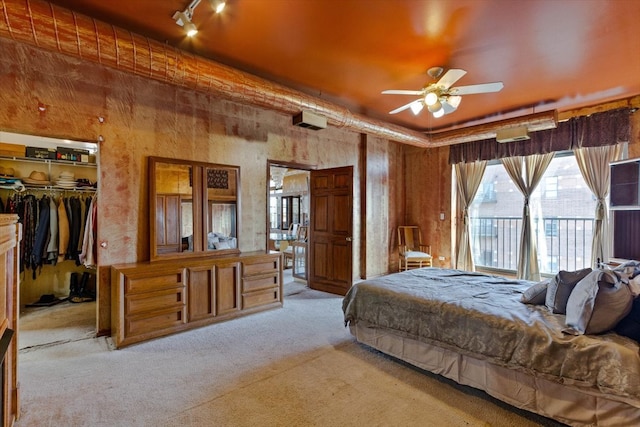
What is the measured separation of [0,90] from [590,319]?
4.85 m

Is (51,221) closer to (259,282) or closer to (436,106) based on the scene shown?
(259,282)

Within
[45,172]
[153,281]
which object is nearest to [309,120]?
[153,281]

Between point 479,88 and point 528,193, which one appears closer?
point 479,88

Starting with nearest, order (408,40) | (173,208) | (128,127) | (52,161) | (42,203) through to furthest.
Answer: (408,40), (128,127), (173,208), (42,203), (52,161)

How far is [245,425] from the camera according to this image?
1931 millimetres

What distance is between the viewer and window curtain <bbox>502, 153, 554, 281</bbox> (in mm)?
5051

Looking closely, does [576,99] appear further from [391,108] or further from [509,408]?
[509,408]

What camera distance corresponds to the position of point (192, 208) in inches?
148

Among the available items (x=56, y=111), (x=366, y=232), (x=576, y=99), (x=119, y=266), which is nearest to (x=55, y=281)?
(x=119, y=266)

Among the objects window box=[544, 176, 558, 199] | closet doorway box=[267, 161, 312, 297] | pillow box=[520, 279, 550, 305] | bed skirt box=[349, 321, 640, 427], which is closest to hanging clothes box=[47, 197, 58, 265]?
closet doorway box=[267, 161, 312, 297]

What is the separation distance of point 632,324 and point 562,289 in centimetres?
43

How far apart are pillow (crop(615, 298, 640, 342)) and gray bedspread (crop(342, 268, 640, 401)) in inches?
2.6

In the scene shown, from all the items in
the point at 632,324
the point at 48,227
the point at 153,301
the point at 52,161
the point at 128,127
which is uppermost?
the point at 128,127

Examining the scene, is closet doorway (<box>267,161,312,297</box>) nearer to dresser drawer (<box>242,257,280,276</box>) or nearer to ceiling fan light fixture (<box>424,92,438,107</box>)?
dresser drawer (<box>242,257,280,276</box>)
